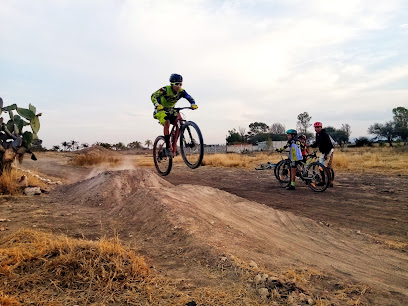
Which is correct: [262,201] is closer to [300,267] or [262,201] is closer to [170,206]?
[170,206]

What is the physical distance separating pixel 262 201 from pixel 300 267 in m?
6.49

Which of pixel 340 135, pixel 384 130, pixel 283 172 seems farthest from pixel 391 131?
pixel 283 172

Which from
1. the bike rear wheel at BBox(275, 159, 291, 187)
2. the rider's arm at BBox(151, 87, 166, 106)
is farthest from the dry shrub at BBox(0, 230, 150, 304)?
the bike rear wheel at BBox(275, 159, 291, 187)

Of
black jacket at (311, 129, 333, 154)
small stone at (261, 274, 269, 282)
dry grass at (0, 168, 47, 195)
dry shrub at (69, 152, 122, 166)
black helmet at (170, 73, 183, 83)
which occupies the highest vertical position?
black helmet at (170, 73, 183, 83)

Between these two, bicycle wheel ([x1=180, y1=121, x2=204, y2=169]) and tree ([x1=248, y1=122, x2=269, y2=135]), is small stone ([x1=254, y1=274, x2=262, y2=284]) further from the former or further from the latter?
tree ([x1=248, y1=122, x2=269, y2=135])

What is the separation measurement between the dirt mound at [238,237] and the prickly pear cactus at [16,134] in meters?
3.20

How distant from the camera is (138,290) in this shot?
4367 millimetres

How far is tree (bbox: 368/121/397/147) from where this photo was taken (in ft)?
200

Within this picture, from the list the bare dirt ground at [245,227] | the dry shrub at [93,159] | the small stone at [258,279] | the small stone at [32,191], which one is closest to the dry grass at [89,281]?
the small stone at [258,279]

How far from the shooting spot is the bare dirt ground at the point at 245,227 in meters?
5.28

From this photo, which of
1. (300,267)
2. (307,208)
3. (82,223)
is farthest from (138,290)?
(307,208)

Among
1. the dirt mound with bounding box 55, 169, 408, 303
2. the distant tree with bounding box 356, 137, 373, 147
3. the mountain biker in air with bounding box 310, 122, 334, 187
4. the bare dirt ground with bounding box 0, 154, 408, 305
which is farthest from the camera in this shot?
the distant tree with bounding box 356, 137, 373, 147

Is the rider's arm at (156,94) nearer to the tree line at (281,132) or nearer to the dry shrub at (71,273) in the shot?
the dry shrub at (71,273)

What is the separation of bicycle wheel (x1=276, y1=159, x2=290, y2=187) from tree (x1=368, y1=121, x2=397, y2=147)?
5380 centimetres
